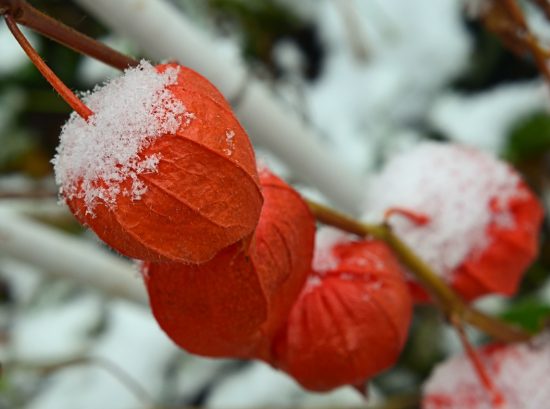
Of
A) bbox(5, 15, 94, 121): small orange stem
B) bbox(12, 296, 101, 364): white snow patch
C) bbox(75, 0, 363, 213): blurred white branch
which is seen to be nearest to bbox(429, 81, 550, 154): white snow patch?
bbox(75, 0, 363, 213): blurred white branch

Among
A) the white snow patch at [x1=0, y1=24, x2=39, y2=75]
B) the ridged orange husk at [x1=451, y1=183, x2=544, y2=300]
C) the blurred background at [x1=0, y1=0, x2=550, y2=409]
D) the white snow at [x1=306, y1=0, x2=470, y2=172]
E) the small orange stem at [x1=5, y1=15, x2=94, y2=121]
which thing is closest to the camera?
the small orange stem at [x1=5, y1=15, x2=94, y2=121]

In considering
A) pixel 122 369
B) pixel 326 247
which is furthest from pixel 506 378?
pixel 122 369

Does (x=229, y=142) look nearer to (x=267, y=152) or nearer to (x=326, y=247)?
(x=326, y=247)

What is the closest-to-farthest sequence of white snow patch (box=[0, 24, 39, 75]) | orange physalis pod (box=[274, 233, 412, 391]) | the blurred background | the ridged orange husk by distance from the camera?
orange physalis pod (box=[274, 233, 412, 391]), the ridged orange husk, the blurred background, white snow patch (box=[0, 24, 39, 75])

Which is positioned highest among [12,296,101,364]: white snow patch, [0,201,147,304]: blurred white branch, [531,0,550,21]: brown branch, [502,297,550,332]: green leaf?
[531,0,550,21]: brown branch

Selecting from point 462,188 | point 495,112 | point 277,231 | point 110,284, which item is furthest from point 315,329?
point 495,112

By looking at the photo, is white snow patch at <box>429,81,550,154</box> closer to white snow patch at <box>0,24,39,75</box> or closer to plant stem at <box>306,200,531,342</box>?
plant stem at <box>306,200,531,342</box>

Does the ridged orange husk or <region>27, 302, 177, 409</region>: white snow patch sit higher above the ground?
the ridged orange husk
